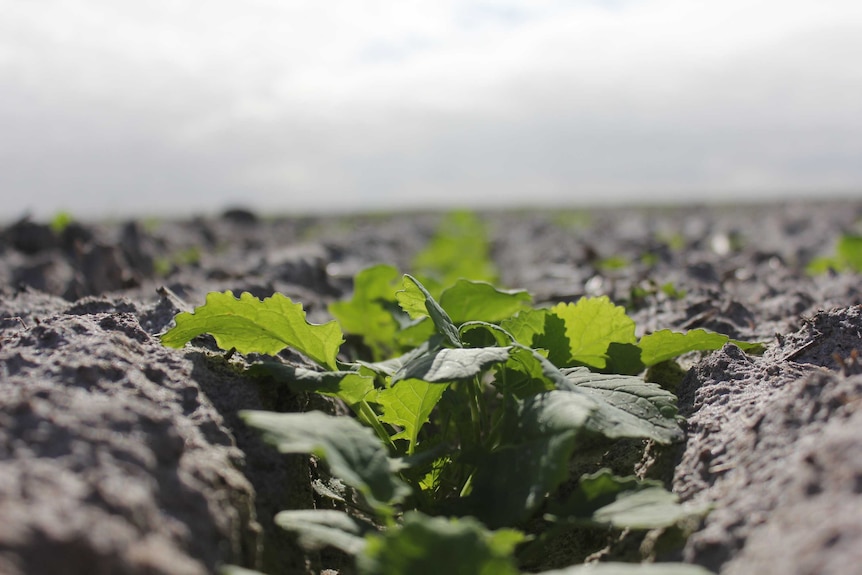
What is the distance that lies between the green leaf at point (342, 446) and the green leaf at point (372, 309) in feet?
4.89

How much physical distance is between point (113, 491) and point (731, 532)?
1097mm

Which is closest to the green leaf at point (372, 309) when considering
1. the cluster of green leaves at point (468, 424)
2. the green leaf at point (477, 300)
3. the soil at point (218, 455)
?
the cluster of green leaves at point (468, 424)

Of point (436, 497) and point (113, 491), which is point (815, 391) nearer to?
point (436, 497)

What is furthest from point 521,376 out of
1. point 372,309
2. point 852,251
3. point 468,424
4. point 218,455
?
point 852,251

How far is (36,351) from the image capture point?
5.61 feet

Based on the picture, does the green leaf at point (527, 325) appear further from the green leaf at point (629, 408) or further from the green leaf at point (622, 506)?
the green leaf at point (622, 506)

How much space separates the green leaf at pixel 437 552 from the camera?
1182mm

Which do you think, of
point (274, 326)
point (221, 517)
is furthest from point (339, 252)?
point (221, 517)

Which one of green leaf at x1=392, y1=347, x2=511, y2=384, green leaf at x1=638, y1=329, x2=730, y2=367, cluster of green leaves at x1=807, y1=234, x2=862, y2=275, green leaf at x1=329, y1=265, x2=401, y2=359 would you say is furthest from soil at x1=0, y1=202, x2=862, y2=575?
cluster of green leaves at x1=807, y1=234, x2=862, y2=275

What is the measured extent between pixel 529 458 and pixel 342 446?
1.33ft

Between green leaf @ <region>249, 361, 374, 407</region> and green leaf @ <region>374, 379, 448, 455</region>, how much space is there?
0.06m

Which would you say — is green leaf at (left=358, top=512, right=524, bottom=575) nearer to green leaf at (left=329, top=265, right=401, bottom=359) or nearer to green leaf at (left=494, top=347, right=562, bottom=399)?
green leaf at (left=494, top=347, right=562, bottom=399)

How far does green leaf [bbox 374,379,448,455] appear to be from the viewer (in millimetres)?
1922

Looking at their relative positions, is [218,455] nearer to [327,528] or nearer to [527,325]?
[327,528]
